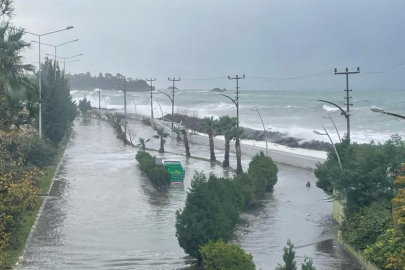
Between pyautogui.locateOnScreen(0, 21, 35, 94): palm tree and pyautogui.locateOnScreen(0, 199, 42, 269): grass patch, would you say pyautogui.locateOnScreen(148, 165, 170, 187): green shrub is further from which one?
pyautogui.locateOnScreen(0, 21, 35, 94): palm tree

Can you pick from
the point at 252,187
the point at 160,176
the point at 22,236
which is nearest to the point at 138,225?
the point at 22,236

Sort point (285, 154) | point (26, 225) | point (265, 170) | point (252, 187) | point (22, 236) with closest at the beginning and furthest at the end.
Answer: point (22, 236) < point (26, 225) < point (252, 187) < point (265, 170) < point (285, 154)

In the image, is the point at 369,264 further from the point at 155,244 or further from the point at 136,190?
the point at 136,190

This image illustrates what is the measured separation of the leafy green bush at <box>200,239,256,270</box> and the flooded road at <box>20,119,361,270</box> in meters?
2.21

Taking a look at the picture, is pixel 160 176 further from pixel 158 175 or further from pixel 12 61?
pixel 12 61

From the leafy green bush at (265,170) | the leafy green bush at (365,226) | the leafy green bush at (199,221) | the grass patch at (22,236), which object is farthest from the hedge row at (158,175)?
the leafy green bush at (199,221)

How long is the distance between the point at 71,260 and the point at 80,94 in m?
184

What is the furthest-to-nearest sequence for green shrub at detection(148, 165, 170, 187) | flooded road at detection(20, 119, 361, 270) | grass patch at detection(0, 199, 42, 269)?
1. green shrub at detection(148, 165, 170, 187)
2. flooded road at detection(20, 119, 361, 270)
3. grass patch at detection(0, 199, 42, 269)

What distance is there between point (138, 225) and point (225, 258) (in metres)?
8.73

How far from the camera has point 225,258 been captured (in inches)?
617

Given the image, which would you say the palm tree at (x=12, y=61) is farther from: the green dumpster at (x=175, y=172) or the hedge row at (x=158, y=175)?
the green dumpster at (x=175, y=172)

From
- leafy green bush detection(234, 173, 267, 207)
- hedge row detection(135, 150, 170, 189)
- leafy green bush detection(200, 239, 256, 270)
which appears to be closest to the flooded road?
hedge row detection(135, 150, 170, 189)

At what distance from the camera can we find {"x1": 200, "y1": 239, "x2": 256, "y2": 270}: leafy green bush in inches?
607

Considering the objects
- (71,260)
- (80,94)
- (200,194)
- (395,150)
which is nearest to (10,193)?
(71,260)
